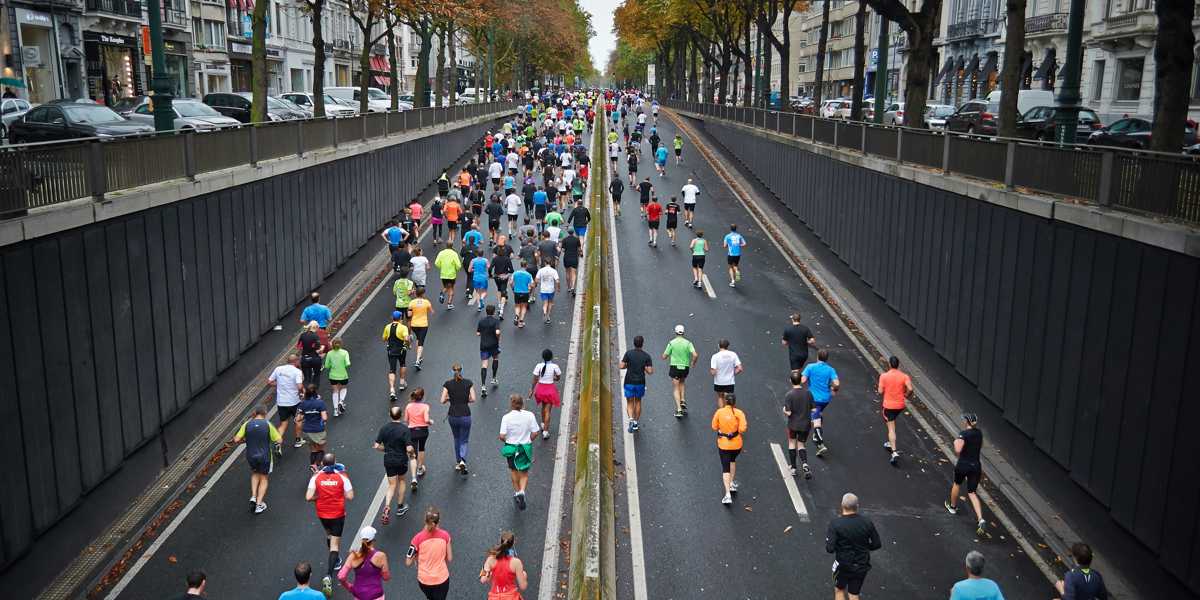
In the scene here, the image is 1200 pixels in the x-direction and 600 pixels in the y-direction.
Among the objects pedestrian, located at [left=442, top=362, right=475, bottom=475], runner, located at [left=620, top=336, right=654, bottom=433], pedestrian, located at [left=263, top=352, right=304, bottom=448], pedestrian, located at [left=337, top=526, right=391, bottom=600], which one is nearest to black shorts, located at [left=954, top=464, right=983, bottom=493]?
runner, located at [left=620, top=336, right=654, bottom=433]

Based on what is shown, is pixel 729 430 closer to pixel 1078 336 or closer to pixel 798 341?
pixel 798 341

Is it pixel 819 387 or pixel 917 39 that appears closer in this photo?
pixel 819 387

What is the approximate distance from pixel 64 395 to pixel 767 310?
54.3 ft

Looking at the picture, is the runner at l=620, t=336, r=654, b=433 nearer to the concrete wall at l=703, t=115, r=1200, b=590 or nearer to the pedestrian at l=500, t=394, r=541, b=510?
the pedestrian at l=500, t=394, r=541, b=510

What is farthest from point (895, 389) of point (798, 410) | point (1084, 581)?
point (1084, 581)

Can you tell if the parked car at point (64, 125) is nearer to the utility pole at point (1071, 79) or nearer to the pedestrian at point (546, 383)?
the pedestrian at point (546, 383)

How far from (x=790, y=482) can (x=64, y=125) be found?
19.4m

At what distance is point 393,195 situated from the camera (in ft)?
112

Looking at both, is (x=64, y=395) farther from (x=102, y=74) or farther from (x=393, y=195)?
(x=102, y=74)

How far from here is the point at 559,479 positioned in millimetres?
14711

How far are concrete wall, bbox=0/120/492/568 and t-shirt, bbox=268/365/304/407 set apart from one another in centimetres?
165

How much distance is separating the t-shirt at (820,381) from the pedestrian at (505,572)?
7.57 metres

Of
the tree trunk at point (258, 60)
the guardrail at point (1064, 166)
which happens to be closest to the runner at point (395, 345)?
the guardrail at point (1064, 166)

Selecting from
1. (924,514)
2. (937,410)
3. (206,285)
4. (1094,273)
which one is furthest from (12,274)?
(937,410)
